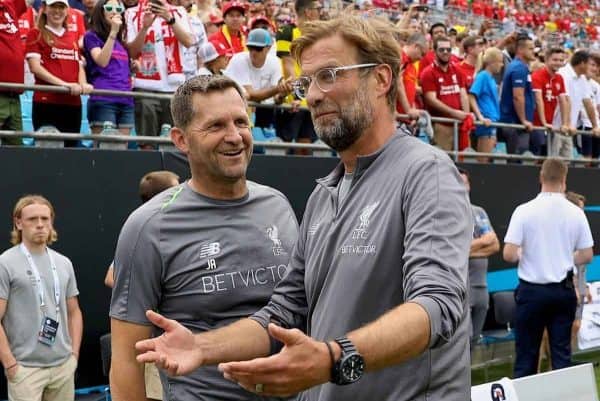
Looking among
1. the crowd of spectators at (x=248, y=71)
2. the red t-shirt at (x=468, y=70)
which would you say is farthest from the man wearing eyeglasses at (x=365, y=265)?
the red t-shirt at (x=468, y=70)

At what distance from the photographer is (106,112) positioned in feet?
28.2

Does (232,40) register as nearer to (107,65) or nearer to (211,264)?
(107,65)

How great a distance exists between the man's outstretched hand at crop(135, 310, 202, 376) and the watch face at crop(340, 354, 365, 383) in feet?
1.55

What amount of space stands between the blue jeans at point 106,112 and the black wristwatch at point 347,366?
21.9 ft

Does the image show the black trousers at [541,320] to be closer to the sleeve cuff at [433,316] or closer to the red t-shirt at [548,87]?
the red t-shirt at [548,87]

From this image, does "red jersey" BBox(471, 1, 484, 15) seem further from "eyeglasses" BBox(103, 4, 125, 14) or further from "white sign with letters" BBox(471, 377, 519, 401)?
"white sign with letters" BBox(471, 377, 519, 401)

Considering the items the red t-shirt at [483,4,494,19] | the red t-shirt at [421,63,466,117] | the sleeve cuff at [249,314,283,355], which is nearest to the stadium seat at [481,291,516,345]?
the red t-shirt at [421,63,466,117]

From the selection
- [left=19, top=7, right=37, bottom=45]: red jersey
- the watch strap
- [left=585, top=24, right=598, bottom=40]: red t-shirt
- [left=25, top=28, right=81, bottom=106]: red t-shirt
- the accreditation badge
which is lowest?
the accreditation badge

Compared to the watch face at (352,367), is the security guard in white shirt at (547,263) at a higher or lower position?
lower

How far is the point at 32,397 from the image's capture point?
684cm

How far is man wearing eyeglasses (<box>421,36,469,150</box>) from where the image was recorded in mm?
11758

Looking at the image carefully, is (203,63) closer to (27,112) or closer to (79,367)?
(27,112)

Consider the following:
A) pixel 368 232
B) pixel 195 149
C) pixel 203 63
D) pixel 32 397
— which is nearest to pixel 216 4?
pixel 203 63

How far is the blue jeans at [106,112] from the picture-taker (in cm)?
858
